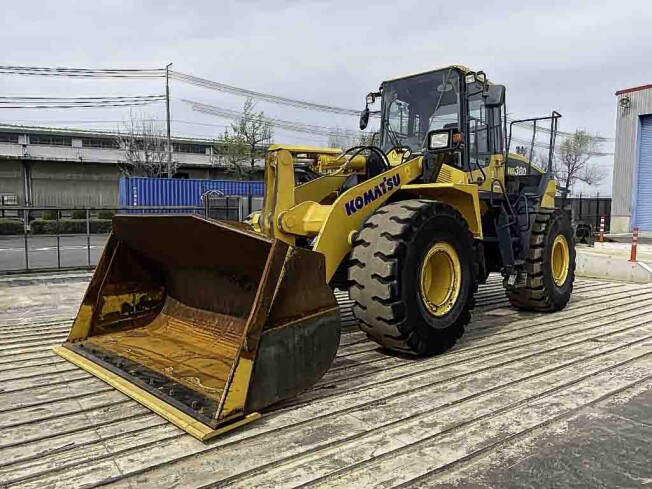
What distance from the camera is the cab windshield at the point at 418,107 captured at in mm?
5727

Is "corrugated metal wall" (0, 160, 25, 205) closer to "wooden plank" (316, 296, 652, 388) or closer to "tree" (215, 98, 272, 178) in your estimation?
"tree" (215, 98, 272, 178)

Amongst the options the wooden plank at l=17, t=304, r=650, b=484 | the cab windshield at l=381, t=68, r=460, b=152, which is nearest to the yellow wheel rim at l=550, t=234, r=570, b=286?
the cab windshield at l=381, t=68, r=460, b=152

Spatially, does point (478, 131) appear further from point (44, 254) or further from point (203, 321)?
point (44, 254)

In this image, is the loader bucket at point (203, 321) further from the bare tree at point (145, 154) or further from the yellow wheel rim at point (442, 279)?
the bare tree at point (145, 154)

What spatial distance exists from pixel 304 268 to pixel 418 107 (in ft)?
10.3

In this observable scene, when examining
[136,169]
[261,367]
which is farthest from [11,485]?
[136,169]

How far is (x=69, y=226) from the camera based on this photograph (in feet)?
72.6

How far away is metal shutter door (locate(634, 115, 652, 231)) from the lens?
78.3 ft

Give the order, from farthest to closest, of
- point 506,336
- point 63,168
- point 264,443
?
point 63,168 → point 506,336 → point 264,443

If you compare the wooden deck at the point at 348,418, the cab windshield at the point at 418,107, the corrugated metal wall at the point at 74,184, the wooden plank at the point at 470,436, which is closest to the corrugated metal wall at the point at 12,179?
the corrugated metal wall at the point at 74,184

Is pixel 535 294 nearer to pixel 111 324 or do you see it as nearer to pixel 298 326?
pixel 298 326

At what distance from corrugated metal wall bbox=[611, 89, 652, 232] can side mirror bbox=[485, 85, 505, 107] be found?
69.9 ft

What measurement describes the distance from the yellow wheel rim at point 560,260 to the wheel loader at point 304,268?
3.66ft

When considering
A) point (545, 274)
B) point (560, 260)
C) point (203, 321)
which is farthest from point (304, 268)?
point (560, 260)
